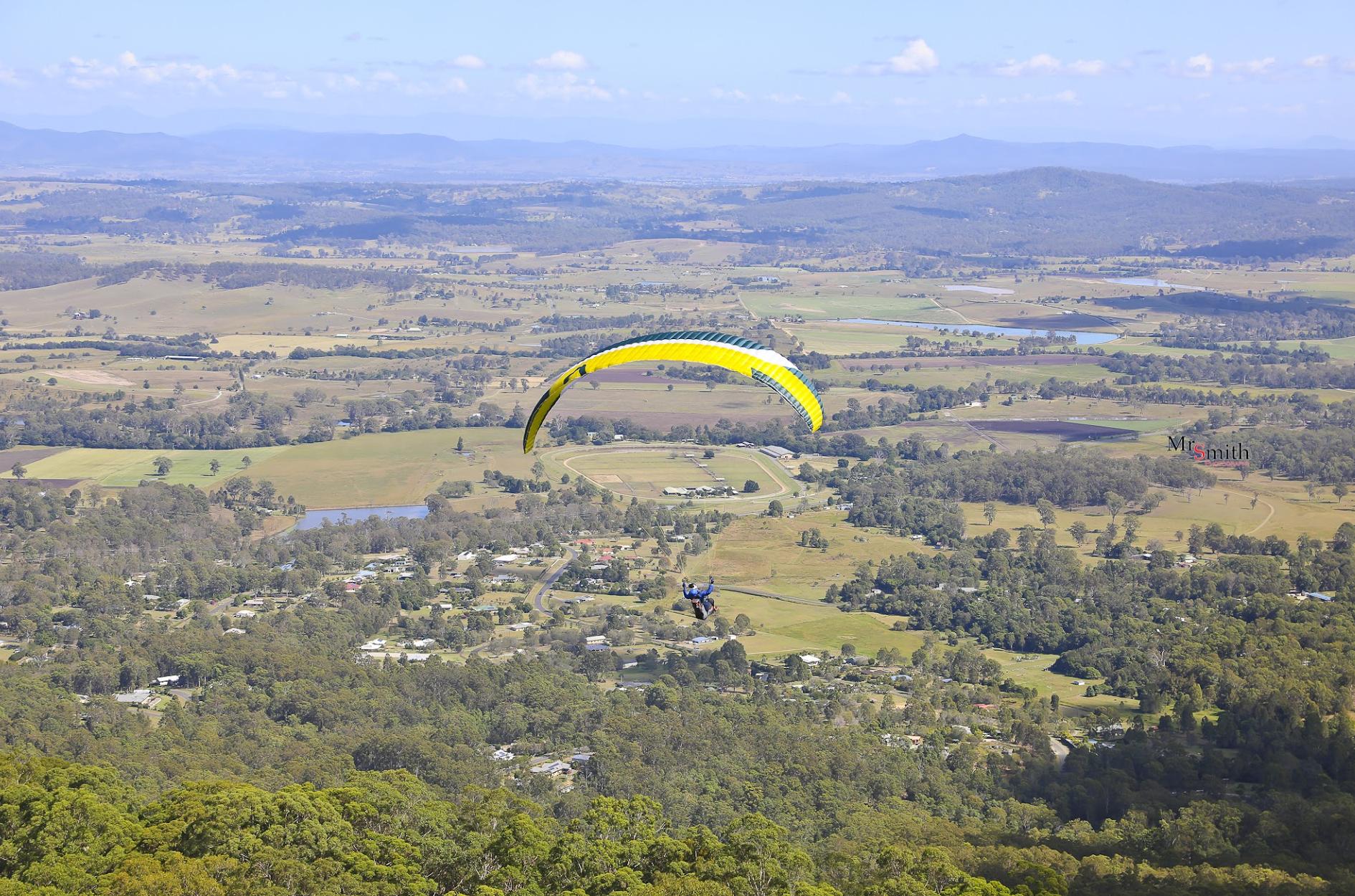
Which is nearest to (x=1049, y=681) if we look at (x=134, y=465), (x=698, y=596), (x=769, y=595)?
(x=769, y=595)

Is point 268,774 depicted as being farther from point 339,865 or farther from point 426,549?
point 426,549

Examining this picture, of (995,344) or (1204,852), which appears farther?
(995,344)

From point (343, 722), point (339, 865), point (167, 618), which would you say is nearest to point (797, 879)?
point (339, 865)

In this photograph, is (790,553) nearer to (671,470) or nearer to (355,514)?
(671,470)

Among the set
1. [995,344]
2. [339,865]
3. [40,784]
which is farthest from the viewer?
[995,344]

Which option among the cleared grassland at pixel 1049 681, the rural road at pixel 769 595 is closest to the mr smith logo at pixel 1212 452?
the cleared grassland at pixel 1049 681

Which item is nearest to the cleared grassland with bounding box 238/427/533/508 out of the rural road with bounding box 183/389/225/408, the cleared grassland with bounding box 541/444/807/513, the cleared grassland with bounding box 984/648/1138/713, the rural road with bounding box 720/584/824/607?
the cleared grassland with bounding box 541/444/807/513

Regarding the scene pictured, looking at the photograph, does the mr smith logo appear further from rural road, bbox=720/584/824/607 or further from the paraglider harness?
the paraglider harness
